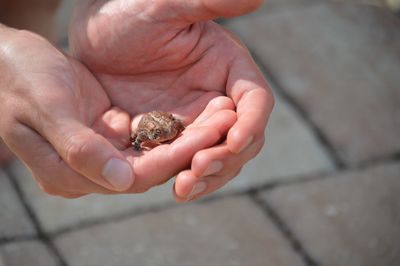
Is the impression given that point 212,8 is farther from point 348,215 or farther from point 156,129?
point 348,215

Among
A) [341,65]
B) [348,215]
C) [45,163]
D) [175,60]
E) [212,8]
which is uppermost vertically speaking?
[212,8]

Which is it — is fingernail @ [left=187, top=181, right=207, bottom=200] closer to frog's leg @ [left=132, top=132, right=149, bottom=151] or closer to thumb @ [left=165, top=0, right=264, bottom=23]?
frog's leg @ [left=132, top=132, right=149, bottom=151]

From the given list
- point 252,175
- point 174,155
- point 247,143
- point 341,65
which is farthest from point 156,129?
point 341,65

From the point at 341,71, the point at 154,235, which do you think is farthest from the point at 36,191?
the point at 341,71

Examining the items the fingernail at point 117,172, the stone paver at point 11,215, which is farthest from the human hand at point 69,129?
the stone paver at point 11,215

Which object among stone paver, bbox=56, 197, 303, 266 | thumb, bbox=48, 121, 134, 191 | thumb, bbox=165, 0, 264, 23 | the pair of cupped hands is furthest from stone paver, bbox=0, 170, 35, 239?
thumb, bbox=165, 0, 264, 23

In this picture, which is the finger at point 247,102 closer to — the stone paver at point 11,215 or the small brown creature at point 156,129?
the small brown creature at point 156,129
